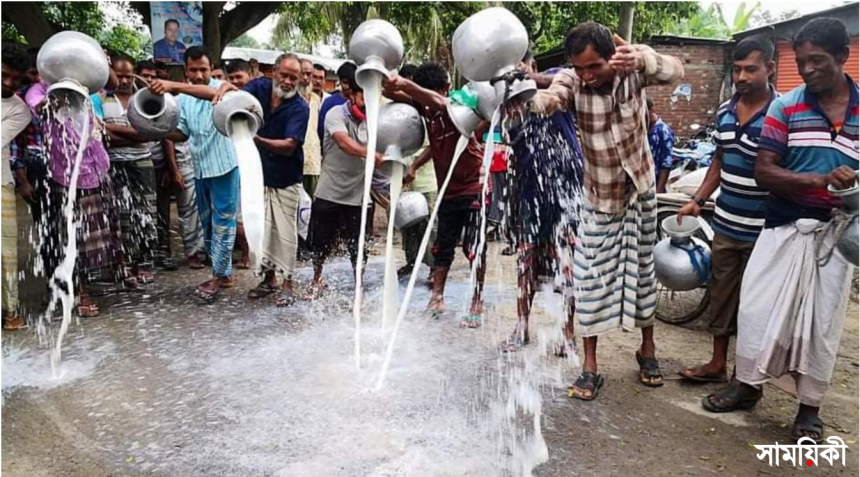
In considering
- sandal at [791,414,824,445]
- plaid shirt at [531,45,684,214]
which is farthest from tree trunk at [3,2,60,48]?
sandal at [791,414,824,445]

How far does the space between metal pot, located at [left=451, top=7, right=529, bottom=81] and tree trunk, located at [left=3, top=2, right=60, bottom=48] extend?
759 cm

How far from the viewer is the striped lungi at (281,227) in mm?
4508

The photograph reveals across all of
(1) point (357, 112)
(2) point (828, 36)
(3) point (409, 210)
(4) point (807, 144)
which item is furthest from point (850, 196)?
(1) point (357, 112)

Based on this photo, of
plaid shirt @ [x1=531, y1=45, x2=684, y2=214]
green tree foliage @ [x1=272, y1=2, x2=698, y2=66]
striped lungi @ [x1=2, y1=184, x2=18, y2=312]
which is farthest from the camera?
green tree foliage @ [x1=272, y1=2, x2=698, y2=66]

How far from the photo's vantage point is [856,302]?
15.8 feet

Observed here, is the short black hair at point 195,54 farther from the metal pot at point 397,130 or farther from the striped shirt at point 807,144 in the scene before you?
the striped shirt at point 807,144

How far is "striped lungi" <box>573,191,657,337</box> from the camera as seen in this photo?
308 centimetres

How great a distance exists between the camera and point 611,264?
10.2 feet

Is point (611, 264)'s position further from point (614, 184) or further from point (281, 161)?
point (281, 161)

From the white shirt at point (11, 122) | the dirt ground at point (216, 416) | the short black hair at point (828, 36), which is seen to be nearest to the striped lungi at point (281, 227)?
the dirt ground at point (216, 416)

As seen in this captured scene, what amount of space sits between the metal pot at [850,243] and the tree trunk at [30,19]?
9.08 meters

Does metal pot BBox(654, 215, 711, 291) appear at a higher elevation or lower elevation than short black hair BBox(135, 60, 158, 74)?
lower

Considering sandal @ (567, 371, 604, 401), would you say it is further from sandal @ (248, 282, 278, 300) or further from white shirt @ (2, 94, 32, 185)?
white shirt @ (2, 94, 32, 185)

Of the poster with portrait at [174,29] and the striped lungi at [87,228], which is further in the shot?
the poster with portrait at [174,29]
